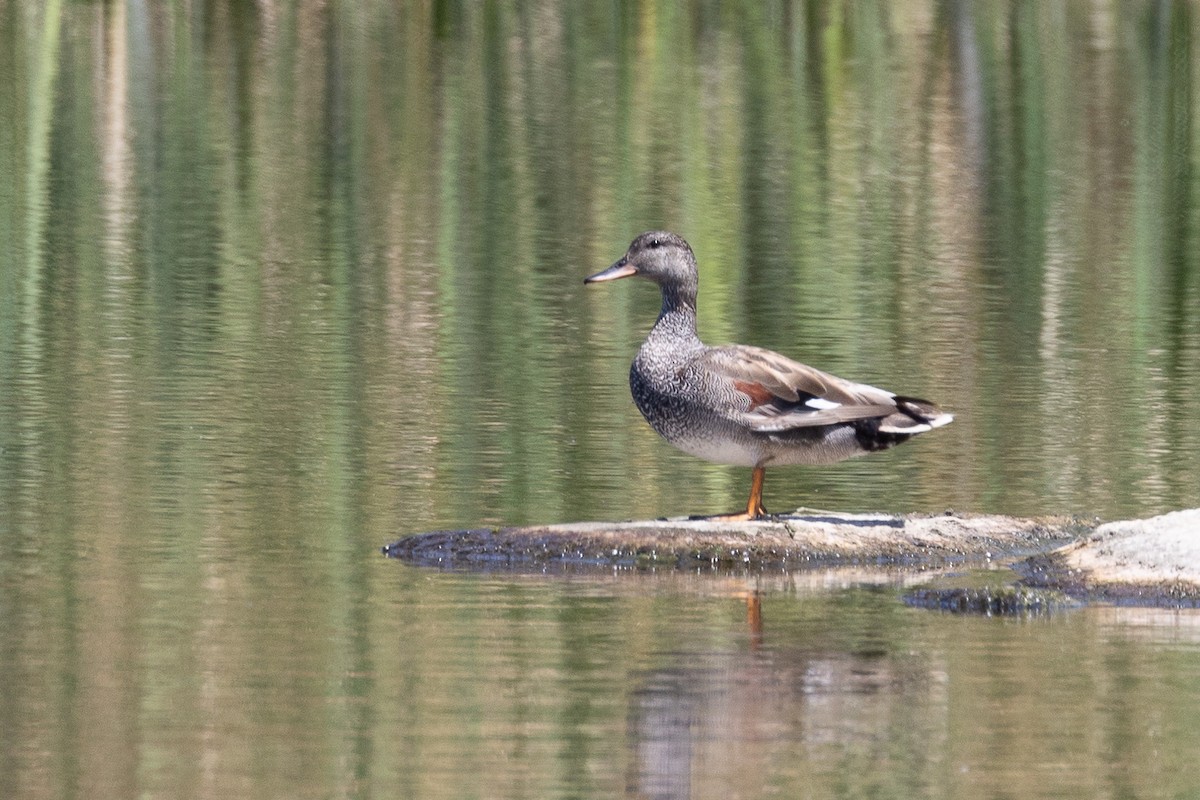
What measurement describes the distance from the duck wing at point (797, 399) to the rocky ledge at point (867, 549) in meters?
0.42

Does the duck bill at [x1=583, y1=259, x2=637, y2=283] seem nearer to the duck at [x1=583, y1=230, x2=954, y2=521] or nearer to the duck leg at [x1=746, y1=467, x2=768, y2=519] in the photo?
the duck at [x1=583, y1=230, x2=954, y2=521]

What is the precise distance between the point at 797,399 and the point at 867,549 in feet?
2.31

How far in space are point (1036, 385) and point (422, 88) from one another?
1900 centimetres

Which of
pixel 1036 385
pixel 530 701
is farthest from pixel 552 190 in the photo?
pixel 530 701

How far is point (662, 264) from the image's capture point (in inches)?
491

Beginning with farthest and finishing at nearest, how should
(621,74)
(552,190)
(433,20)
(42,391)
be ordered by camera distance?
(433,20) → (621,74) → (552,190) → (42,391)

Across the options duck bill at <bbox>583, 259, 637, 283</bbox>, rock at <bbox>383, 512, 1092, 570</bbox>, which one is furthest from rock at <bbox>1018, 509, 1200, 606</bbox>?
duck bill at <bbox>583, 259, 637, 283</bbox>

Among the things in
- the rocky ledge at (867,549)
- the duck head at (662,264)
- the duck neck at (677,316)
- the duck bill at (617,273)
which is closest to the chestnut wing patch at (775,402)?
the rocky ledge at (867,549)

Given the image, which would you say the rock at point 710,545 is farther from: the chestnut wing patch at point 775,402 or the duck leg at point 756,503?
the chestnut wing patch at point 775,402

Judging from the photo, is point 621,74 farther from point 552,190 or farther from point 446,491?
point 446,491

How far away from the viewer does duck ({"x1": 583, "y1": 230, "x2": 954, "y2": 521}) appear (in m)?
11.6

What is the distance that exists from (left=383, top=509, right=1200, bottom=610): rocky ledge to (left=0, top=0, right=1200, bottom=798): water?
8.6 inches

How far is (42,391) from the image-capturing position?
624 inches

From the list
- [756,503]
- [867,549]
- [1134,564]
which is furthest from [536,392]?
[1134,564]
